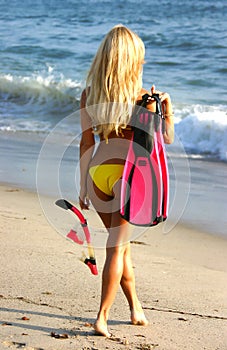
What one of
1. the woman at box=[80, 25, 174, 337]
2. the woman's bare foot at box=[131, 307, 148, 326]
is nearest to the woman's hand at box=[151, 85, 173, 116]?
the woman at box=[80, 25, 174, 337]

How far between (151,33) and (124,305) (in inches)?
744

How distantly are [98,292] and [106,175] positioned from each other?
0.97m

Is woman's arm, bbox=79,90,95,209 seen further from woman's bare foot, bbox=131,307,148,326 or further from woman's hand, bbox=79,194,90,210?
woman's bare foot, bbox=131,307,148,326

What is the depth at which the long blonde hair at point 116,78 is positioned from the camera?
3.47 metres

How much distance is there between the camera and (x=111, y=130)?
3590mm

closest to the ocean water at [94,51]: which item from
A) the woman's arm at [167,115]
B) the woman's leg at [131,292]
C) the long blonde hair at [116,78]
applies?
the woman's leg at [131,292]

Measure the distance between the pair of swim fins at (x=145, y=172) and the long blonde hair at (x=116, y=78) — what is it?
8 centimetres

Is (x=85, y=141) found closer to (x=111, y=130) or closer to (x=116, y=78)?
(x=111, y=130)

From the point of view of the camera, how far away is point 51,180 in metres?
7.46

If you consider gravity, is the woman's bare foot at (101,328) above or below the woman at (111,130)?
below

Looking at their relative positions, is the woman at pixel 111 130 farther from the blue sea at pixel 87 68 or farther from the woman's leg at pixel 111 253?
the blue sea at pixel 87 68

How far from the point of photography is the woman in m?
3.49

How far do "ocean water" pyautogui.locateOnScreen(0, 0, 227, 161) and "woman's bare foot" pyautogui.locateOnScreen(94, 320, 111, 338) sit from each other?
222 inches

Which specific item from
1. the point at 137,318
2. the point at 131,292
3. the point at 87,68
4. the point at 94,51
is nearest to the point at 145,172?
the point at 131,292
